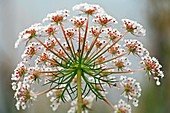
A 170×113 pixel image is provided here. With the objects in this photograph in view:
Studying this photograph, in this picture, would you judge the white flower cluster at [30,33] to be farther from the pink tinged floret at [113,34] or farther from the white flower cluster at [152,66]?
the white flower cluster at [152,66]

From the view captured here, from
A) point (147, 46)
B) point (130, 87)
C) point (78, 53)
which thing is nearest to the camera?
point (78, 53)

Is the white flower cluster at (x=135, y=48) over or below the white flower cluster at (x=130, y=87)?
over

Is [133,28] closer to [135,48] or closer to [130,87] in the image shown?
[135,48]

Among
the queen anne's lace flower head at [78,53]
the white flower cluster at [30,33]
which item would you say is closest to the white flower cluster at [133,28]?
the queen anne's lace flower head at [78,53]

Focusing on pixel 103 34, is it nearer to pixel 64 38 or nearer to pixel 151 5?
pixel 64 38

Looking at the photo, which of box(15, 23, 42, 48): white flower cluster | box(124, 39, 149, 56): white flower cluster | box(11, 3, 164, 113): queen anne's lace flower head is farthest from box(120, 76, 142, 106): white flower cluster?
box(15, 23, 42, 48): white flower cluster

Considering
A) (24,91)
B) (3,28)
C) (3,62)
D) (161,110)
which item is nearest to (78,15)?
(24,91)

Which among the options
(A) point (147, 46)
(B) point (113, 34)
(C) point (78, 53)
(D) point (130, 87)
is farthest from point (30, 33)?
(A) point (147, 46)

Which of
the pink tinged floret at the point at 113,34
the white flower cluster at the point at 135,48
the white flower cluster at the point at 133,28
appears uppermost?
the white flower cluster at the point at 133,28
